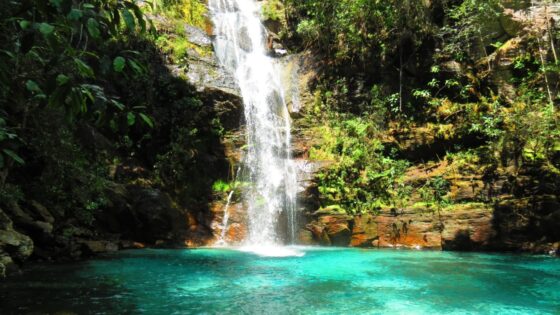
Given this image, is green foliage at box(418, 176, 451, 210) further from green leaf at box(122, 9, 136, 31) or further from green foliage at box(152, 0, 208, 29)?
green foliage at box(152, 0, 208, 29)

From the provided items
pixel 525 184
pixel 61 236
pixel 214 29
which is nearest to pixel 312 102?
pixel 214 29

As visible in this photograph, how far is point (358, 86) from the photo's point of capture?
1900 cm

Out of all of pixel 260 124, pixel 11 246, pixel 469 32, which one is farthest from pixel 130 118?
pixel 469 32

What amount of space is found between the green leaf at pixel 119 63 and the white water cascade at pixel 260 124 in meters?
12.1

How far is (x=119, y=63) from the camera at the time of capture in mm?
2289

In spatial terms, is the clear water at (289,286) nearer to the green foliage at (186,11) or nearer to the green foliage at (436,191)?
the green foliage at (436,191)

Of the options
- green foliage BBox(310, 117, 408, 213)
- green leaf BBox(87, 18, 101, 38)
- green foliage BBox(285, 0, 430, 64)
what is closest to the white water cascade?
green foliage BBox(310, 117, 408, 213)

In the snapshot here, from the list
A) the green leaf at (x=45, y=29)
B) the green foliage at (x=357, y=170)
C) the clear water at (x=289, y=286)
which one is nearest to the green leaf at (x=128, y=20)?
the green leaf at (x=45, y=29)

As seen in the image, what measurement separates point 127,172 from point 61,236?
16.3 feet

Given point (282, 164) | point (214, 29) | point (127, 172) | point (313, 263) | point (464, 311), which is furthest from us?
point (214, 29)

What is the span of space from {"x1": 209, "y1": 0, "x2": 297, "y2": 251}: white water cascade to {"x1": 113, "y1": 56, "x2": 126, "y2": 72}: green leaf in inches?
478

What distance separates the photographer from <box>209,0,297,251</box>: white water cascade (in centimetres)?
1572

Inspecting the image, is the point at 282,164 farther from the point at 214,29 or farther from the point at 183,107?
the point at 214,29

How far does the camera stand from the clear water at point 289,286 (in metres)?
6.23
